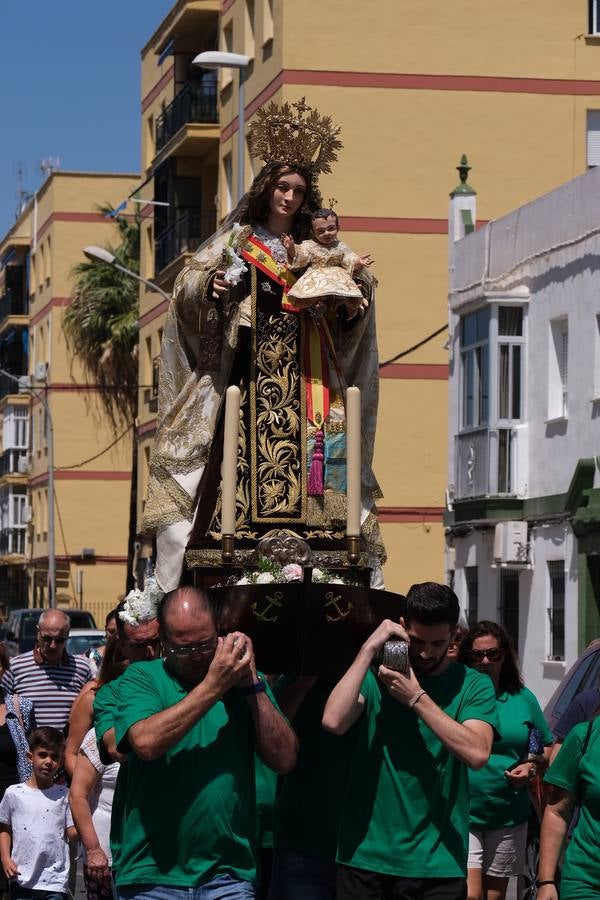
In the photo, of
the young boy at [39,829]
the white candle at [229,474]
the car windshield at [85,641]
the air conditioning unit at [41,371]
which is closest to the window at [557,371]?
the car windshield at [85,641]

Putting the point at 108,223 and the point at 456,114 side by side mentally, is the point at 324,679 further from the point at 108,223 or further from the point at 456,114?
the point at 108,223

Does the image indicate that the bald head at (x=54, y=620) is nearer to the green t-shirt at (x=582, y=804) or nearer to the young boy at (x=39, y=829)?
the young boy at (x=39, y=829)

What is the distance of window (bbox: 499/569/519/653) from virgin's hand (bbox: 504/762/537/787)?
20619 millimetres

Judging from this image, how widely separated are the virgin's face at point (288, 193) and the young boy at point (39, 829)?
308cm

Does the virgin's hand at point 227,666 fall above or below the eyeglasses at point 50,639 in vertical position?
above

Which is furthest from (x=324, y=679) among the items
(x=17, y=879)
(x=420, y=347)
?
(x=420, y=347)

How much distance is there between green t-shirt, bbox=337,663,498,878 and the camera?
21.7 feet

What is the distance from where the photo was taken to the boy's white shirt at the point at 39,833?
9.68 metres

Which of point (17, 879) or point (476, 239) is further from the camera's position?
point (476, 239)

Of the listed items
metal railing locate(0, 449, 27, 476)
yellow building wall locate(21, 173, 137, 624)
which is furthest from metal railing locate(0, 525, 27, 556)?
yellow building wall locate(21, 173, 137, 624)

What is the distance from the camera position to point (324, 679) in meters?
7.14

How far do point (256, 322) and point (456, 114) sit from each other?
30.5 meters

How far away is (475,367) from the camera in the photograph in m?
31.1

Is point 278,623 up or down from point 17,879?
up
